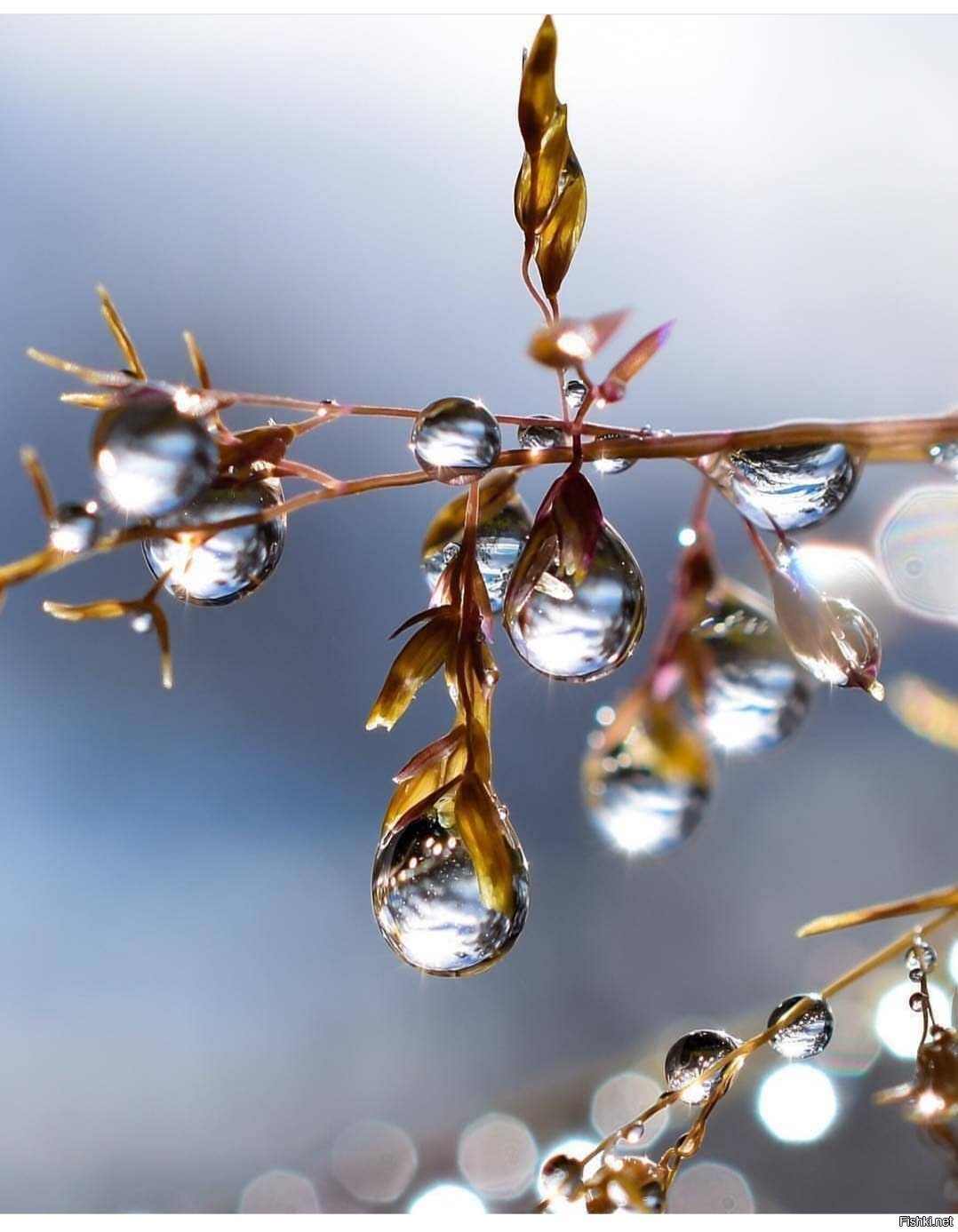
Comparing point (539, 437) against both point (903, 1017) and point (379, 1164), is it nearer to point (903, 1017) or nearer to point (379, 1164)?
point (903, 1017)

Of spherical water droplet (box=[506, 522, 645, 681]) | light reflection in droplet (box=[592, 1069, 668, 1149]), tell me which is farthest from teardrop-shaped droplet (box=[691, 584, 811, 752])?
light reflection in droplet (box=[592, 1069, 668, 1149])

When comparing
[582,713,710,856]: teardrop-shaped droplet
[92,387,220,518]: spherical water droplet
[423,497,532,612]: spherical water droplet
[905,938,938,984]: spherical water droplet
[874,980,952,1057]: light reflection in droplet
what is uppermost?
[92,387,220,518]: spherical water droplet

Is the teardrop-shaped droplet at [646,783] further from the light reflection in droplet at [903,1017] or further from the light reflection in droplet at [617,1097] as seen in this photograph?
the light reflection in droplet at [617,1097]

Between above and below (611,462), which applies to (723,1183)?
below

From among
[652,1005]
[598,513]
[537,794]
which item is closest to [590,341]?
[598,513]

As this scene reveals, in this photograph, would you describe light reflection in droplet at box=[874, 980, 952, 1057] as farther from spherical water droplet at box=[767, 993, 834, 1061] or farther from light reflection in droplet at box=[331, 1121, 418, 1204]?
light reflection in droplet at box=[331, 1121, 418, 1204]

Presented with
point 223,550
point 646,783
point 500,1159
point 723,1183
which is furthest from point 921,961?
point 500,1159

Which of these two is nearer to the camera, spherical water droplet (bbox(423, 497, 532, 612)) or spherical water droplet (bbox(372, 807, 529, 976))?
spherical water droplet (bbox(372, 807, 529, 976))
